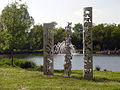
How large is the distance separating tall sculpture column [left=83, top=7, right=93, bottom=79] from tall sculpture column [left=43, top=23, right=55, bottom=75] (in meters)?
2.20

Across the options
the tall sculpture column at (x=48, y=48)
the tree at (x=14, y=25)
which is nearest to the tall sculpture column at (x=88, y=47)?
the tall sculpture column at (x=48, y=48)

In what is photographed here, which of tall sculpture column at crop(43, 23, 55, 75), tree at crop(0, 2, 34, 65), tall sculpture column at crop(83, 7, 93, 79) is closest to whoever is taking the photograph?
tall sculpture column at crop(83, 7, 93, 79)

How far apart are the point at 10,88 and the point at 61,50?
8622 millimetres

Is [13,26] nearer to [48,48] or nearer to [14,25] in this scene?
[14,25]

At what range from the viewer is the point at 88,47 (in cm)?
1109

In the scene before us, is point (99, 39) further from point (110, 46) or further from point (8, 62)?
point (8, 62)

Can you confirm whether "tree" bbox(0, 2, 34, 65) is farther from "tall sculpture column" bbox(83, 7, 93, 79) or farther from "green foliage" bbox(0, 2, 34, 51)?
"tall sculpture column" bbox(83, 7, 93, 79)

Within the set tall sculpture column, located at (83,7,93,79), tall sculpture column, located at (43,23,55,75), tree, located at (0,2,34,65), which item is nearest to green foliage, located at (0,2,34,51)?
tree, located at (0,2,34,65)

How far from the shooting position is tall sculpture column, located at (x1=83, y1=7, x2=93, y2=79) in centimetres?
→ 1102

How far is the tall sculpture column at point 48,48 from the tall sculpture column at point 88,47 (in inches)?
86.7

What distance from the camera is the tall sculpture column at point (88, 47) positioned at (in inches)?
434

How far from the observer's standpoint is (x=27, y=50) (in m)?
56.9

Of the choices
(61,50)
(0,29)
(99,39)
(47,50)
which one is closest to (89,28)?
(47,50)

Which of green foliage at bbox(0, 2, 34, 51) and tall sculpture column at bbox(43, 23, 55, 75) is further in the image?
green foliage at bbox(0, 2, 34, 51)
